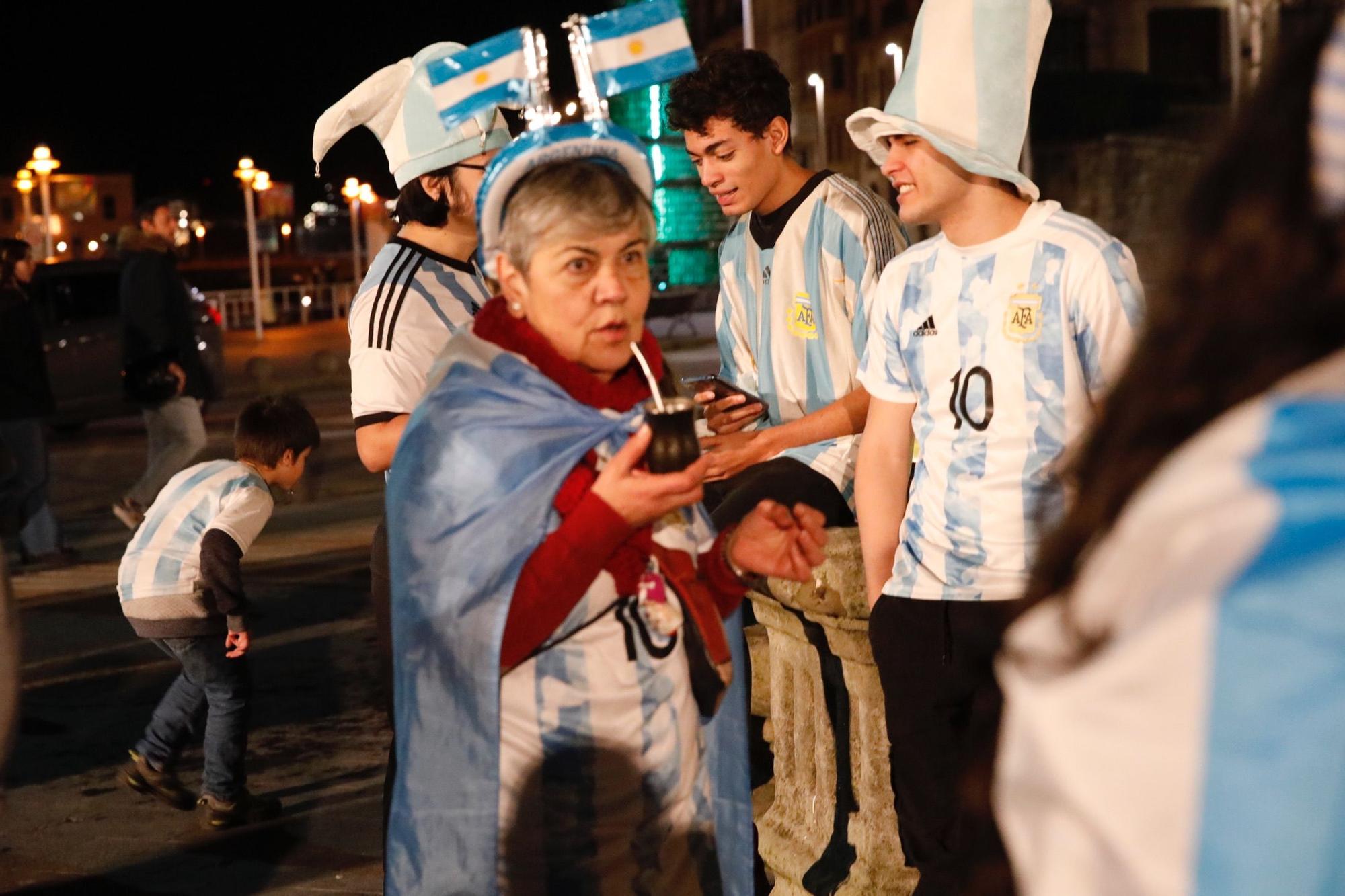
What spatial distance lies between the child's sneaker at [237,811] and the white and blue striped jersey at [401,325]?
2.18m

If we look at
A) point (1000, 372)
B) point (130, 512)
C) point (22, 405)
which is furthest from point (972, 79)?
point (22, 405)

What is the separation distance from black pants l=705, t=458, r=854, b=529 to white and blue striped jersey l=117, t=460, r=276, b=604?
6.39 ft

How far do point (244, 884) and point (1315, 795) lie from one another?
443 centimetres

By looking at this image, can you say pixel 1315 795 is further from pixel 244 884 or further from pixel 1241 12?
pixel 1241 12

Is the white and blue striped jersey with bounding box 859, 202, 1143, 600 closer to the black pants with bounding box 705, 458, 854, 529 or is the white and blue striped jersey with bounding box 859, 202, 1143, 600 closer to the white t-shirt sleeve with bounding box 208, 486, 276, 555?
the black pants with bounding box 705, 458, 854, 529

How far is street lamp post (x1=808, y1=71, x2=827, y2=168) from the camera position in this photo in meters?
54.8

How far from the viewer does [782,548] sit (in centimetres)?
272

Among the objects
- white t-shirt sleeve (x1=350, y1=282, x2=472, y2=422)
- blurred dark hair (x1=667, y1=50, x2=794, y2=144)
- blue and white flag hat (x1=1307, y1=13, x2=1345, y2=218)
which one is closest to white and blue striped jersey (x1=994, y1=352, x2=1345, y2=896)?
blue and white flag hat (x1=1307, y1=13, x2=1345, y2=218)

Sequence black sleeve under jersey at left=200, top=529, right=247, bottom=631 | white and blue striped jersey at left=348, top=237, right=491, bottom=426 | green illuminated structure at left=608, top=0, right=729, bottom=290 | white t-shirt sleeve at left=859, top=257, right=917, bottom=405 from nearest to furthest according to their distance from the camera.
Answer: white t-shirt sleeve at left=859, top=257, right=917, bottom=405 → white and blue striped jersey at left=348, top=237, right=491, bottom=426 → black sleeve under jersey at left=200, top=529, right=247, bottom=631 → green illuminated structure at left=608, top=0, right=729, bottom=290

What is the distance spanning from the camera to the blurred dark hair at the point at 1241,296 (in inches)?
40.6

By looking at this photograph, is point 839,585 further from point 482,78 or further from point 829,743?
point 482,78

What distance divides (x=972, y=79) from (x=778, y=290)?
106 centimetres

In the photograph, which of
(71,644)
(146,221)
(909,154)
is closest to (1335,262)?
(909,154)

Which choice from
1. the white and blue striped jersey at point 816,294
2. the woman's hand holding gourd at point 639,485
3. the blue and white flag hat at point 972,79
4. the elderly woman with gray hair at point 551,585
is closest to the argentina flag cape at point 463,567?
the elderly woman with gray hair at point 551,585
